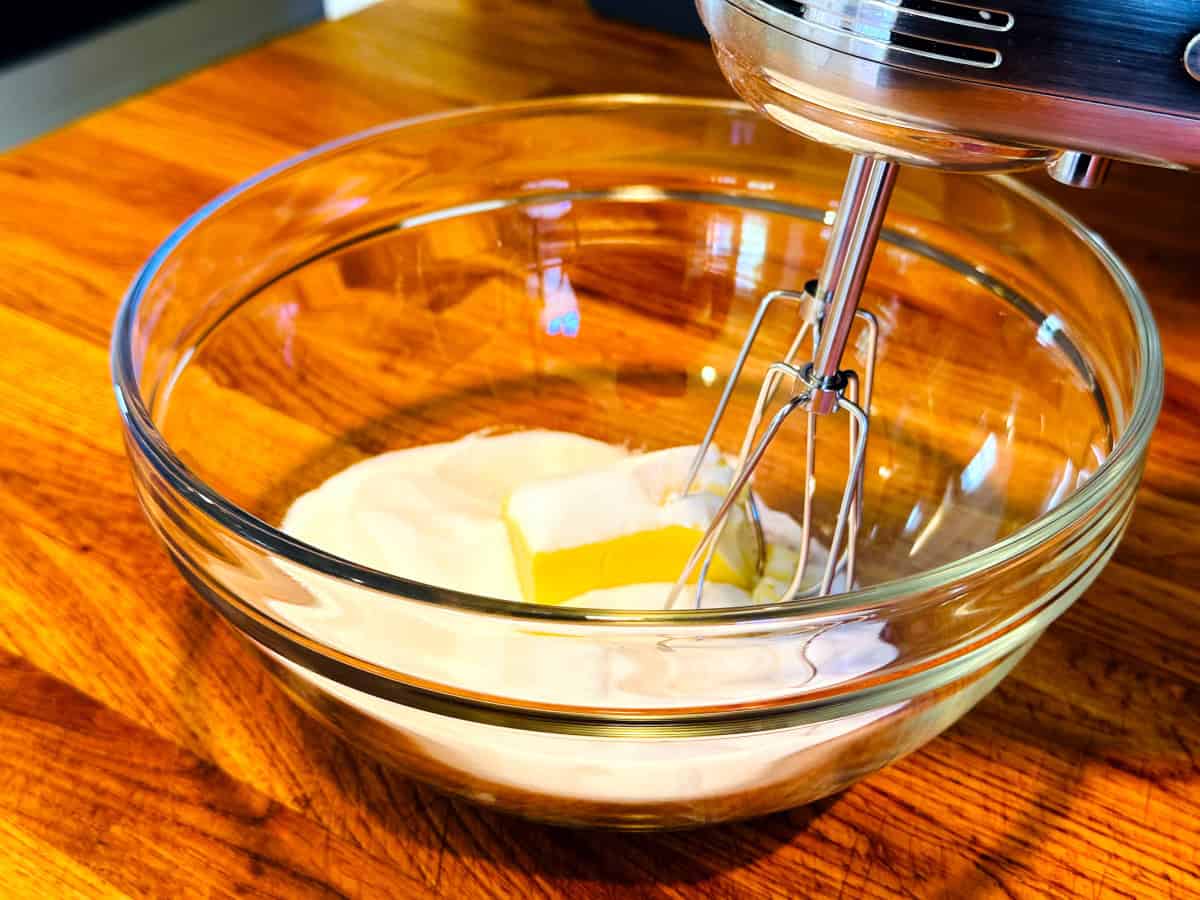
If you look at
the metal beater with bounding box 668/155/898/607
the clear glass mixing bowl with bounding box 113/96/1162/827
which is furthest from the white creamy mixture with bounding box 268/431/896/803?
the metal beater with bounding box 668/155/898/607

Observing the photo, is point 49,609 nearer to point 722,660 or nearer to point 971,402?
point 722,660

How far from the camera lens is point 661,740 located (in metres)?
0.33

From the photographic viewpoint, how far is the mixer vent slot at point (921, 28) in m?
0.28

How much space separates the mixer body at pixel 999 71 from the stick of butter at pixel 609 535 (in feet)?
0.68

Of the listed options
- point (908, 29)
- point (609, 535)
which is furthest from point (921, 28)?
point (609, 535)

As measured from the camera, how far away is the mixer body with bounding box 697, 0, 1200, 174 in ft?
0.88

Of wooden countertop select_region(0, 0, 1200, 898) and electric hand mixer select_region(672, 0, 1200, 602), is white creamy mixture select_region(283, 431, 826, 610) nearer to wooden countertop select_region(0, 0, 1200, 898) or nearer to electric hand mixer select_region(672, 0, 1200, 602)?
wooden countertop select_region(0, 0, 1200, 898)

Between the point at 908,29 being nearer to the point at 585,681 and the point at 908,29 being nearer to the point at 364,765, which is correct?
the point at 585,681

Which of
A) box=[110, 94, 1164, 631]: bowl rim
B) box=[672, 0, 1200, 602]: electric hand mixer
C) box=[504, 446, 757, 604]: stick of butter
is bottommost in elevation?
box=[504, 446, 757, 604]: stick of butter

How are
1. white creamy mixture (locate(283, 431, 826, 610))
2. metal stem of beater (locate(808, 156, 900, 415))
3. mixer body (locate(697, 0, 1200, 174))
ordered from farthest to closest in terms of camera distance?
1. white creamy mixture (locate(283, 431, 826, 610))
2. metal stem of beater (locate(808, 156, 900, 415))
3. mixer body (locate(697, 0, 1200, 174))

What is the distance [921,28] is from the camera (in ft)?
0.92

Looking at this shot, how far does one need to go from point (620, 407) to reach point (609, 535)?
14cm

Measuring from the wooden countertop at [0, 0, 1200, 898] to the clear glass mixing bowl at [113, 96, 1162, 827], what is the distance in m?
0.03

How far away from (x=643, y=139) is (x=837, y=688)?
372 millimetres
